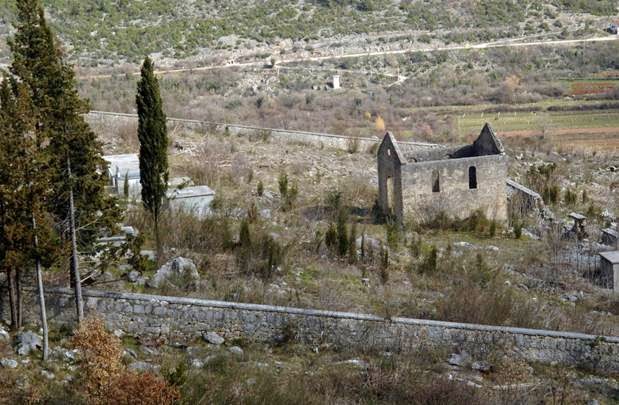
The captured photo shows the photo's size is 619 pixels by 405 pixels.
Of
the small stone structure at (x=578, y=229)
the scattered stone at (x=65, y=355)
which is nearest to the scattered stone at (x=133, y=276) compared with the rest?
the scattered stone at (x=65, y=355)

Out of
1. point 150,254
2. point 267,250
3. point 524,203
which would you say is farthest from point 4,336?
point 524,203

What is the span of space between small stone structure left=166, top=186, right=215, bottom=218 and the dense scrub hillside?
2854cm

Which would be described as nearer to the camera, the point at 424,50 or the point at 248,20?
the point at 424,50

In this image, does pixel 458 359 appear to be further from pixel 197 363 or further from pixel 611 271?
pixel 611 271

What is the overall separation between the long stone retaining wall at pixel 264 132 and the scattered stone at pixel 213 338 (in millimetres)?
16227

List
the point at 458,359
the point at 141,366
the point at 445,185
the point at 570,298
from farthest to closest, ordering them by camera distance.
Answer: the point at 445,185 → the point at 570,298 → the point at 458,359 → the point at 141,366

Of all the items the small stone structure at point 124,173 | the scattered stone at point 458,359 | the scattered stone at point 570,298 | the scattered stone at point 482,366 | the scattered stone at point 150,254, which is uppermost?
the small stone structure at point 124,173

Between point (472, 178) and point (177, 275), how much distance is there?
8921 millimetres

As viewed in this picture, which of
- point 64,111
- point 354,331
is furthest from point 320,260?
point 64,111

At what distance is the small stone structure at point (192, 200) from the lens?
18547mm

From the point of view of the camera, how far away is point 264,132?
2880 cm

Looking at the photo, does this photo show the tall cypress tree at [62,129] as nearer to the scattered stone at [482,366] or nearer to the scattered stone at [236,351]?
the scattered stone at [236,351]

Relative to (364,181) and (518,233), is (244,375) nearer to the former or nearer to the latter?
(518,233)

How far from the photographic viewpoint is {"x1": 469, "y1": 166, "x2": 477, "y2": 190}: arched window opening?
20.2 meters
